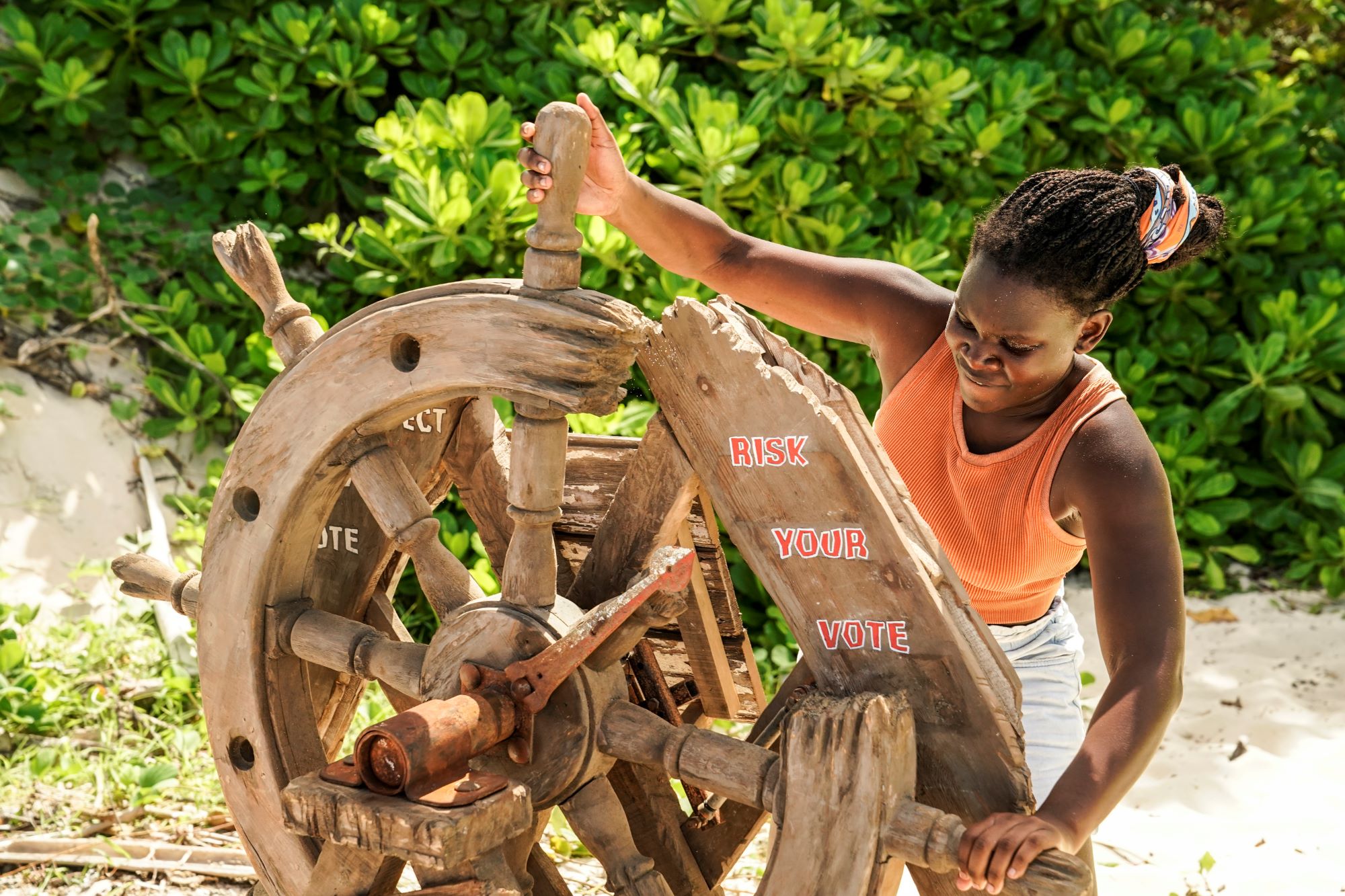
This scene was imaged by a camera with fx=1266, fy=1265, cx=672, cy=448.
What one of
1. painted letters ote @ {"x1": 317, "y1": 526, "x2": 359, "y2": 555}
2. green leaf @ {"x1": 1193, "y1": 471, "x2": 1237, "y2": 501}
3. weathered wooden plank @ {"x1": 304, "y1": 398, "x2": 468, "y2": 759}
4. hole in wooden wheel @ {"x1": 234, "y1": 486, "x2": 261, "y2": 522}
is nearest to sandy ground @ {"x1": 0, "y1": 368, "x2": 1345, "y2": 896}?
Answer: green leaf @ {"x1": 1193, "y1": 471, "x2": 1237, "y2": 501}

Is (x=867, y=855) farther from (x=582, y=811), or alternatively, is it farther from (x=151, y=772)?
(x=151, y=772)

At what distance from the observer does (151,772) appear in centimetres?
316

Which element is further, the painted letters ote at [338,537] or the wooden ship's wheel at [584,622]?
the painted letters ote at [338,537]

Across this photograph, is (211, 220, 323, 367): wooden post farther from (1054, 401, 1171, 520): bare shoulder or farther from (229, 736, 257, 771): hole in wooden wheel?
(1054, 401, 1171, 520): bare shoulder

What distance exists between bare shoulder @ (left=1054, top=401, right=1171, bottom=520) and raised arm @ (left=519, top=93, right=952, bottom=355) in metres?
0.39

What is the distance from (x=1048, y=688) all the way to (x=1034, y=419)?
0.51 m

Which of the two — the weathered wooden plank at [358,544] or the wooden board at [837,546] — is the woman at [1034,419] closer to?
the wooden board at [837,546]

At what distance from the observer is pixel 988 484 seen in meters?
2.05

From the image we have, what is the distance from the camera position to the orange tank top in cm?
197

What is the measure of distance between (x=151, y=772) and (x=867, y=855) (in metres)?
2.19

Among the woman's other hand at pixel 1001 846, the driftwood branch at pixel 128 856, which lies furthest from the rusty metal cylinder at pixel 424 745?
the driftwood branch at pixel 128 856

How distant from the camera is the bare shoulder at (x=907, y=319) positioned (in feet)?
7.29

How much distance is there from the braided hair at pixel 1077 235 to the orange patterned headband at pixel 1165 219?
0.01 meters

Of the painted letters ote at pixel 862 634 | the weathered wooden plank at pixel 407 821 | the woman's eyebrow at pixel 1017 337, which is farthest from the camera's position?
the woman's eyebrow at pixel 1017 337
